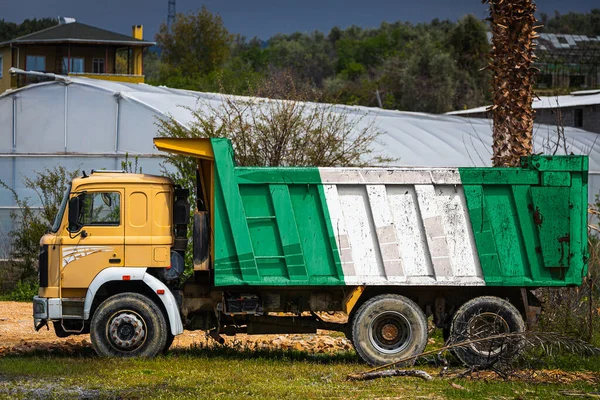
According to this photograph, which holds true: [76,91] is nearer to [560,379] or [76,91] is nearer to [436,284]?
[436,284]

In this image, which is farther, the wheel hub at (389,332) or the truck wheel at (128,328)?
the wheel hub at (389,332)

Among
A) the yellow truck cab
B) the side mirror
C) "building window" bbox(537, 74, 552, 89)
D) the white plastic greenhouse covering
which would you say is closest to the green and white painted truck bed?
the yellow truck cab

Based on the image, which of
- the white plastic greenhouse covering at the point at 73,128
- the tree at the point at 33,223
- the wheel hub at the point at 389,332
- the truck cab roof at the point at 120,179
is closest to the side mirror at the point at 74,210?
the truck cab roof at the point at 120,179

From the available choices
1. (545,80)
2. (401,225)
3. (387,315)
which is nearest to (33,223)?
(387,315)

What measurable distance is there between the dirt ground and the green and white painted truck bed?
8.29 ft

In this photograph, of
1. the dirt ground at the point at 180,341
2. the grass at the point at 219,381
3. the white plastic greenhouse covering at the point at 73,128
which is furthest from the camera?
the white plastic greenhouse covering at the point at 73,128

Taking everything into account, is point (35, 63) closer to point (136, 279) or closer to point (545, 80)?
point (545, 80)

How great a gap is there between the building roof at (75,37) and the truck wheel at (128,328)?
48.9 metres

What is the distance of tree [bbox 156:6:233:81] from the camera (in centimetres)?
8112

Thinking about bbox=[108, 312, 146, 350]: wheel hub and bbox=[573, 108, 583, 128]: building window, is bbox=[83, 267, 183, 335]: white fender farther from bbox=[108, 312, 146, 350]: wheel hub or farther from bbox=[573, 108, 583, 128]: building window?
bbox=[573, 108, 583, 128]: building window

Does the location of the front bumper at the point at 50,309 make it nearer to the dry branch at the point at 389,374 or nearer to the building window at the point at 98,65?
the dry branch at the point at 389,374

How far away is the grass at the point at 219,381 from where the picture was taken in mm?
10148

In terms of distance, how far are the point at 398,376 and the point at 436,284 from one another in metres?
1.51

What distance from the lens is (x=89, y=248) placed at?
12.6 metres
